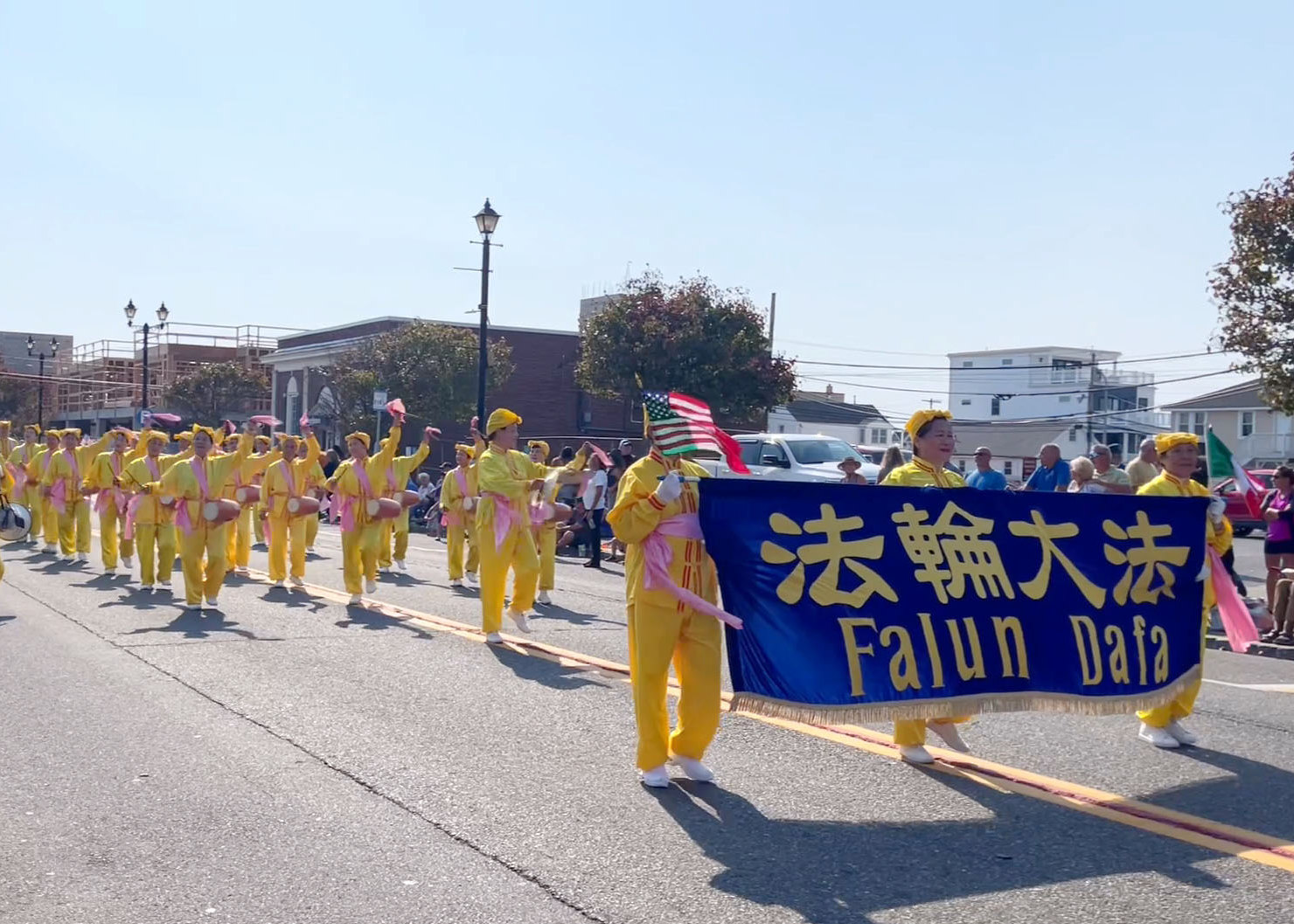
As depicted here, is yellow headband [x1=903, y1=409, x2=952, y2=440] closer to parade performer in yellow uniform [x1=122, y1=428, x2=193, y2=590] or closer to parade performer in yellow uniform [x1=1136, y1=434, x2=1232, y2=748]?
parade performer in yellow uniform [x1=1136, y1=434, x2=1232, y2=748]

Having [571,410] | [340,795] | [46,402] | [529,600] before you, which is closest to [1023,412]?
[571,410]

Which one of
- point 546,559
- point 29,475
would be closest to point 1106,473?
point 546,559

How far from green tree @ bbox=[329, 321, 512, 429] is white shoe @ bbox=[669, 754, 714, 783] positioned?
33803mm

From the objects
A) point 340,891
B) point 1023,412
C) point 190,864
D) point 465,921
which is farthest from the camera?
point 1023,412

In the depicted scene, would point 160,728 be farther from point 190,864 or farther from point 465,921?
point 465,921

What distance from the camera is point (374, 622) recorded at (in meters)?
12.8

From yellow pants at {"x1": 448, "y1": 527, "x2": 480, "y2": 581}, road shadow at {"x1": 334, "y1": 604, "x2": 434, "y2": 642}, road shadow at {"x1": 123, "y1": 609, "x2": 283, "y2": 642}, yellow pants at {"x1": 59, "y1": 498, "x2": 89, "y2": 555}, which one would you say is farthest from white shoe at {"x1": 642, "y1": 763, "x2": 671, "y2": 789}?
yellow pants at {"x1": 59, "y1": 498, "x2": 89, "y2": 555}

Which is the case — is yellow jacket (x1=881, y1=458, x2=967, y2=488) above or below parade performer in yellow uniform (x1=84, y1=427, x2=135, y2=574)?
above

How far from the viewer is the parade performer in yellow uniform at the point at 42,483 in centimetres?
2111

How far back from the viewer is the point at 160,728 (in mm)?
7836

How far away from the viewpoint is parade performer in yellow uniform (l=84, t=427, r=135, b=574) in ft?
59.4

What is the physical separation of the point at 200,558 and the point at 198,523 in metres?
0.36

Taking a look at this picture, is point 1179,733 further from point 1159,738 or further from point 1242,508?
point 1242,508

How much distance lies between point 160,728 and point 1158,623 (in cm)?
564
